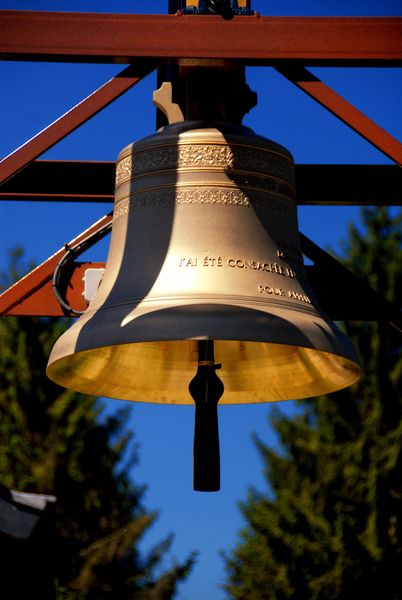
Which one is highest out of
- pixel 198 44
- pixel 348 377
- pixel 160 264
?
pixel 198 44

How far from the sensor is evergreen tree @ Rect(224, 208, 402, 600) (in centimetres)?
1235

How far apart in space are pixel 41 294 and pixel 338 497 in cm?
1143

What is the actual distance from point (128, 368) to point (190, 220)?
678mm

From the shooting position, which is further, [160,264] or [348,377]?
[348,377]

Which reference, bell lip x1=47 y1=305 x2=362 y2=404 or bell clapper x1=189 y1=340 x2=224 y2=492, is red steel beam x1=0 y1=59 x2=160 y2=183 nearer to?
bell lip x1=47 y1=305 x2=362 y2=404

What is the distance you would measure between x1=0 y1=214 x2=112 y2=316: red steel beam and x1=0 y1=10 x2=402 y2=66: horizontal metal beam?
3.42ft

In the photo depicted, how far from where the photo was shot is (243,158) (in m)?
2.12

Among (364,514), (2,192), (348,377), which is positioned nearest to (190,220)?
(348,377)

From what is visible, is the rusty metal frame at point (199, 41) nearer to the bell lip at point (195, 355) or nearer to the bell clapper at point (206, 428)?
the bell lip at point (195, 355)

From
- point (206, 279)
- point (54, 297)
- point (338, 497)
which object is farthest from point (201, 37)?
point (338, 497)

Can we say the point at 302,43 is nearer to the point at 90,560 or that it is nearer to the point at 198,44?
the point at 198,44

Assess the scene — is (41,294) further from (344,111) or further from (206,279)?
(344,111)

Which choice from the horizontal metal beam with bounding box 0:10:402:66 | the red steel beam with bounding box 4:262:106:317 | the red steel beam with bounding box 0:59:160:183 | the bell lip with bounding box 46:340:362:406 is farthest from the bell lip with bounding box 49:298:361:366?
the red steel beam with bounding box 4:262:106:317

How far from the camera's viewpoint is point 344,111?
2133 millimetres
